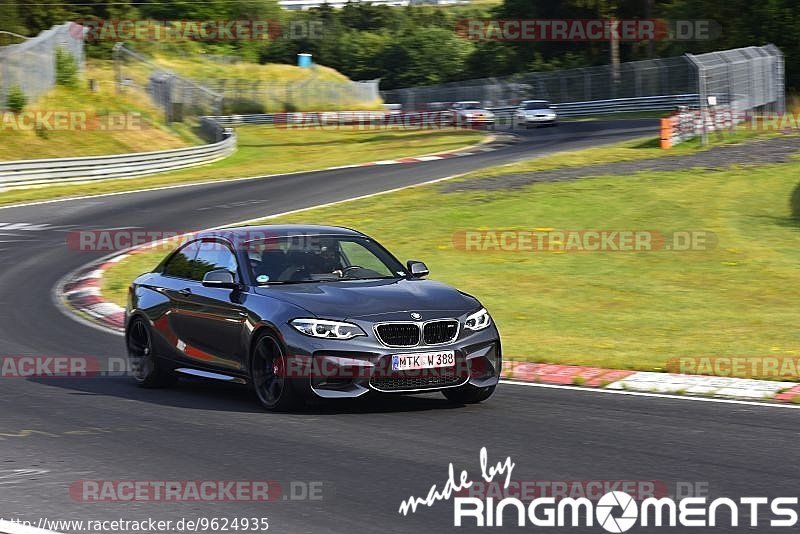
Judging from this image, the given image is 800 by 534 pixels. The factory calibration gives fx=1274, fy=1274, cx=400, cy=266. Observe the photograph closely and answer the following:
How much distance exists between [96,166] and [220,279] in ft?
90.9

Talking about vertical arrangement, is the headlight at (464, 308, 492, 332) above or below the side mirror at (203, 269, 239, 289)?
below

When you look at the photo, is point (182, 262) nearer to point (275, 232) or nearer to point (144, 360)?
point (144, 360)

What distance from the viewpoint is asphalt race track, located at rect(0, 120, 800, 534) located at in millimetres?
6895

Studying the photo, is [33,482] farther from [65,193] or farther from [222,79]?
[222,79]

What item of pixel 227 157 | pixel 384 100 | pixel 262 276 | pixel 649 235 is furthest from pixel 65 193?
pixel 384 100

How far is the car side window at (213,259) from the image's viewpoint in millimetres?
10719

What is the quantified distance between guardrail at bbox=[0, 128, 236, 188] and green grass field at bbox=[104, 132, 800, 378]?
10399 millimetres

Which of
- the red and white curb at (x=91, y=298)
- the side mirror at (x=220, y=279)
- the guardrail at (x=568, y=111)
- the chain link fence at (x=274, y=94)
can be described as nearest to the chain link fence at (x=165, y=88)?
the chain link fence at (x=274, y=94)

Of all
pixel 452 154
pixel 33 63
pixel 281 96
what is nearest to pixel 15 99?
pixel 33 63

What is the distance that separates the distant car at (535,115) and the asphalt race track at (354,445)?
45851 mm

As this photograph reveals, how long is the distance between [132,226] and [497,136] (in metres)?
26.2

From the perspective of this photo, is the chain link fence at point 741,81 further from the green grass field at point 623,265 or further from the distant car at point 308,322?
the distant car at point 308,322

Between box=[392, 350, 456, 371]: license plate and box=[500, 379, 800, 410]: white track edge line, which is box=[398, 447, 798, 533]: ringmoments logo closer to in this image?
box=[392, 350, 456, 371]: license plate

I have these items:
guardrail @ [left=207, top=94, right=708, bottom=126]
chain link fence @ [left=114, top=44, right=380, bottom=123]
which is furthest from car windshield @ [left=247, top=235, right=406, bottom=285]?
guardrail @ [left=207, top=94, right=708, bottom=126]
